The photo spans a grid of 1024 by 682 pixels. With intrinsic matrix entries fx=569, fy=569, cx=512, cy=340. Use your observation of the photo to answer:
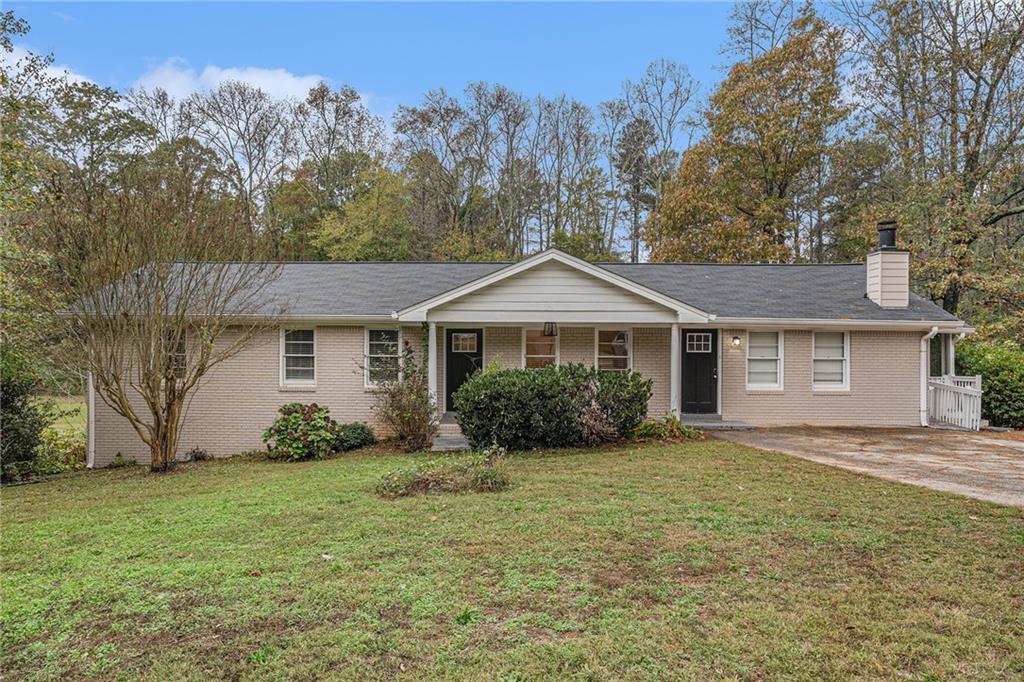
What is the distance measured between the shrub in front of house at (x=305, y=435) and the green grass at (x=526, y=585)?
3787 millimetres

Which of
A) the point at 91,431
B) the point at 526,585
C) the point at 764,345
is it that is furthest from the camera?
the point at 764,345

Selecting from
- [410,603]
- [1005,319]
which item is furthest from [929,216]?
[410,603]

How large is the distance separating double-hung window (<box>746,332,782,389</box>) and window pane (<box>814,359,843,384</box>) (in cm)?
90

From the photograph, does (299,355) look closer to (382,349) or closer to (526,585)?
(382,349)

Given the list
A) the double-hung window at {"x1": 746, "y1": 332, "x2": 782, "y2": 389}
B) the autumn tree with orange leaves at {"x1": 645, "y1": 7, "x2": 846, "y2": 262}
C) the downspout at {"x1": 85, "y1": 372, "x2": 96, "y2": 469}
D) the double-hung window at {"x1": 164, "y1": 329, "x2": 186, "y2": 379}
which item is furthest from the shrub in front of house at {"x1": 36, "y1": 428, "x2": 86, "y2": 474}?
the autumn tree with orange leaves at {"x1": 645, "y1": 7, "x2": 846, "y2": 262}

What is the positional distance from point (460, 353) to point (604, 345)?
11.3 feet

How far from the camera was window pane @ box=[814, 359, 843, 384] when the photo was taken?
1333 cm

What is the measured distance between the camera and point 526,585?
169 inches

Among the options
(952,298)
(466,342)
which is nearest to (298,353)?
(466,342)

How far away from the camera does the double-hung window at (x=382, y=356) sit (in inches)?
493

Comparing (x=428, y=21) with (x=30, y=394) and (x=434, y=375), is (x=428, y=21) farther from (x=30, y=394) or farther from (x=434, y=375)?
(x=30, y=394)

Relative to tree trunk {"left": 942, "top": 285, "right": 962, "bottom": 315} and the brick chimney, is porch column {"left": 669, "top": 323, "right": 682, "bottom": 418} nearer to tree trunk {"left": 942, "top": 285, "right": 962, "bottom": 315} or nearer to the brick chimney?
the brick chimney

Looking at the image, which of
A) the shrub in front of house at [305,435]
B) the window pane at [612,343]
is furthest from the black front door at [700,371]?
the shrub in front of house at [305,435]

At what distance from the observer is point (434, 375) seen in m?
11.8
